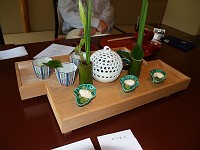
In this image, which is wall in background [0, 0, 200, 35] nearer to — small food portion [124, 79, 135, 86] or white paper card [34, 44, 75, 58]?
white paper card [34, 44, 75, 58]

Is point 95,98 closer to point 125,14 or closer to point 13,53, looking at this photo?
point 13,53

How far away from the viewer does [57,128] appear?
20.2 inches

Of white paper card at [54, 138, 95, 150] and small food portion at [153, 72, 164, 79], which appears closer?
white paper card at [54, 138, 95, 150]

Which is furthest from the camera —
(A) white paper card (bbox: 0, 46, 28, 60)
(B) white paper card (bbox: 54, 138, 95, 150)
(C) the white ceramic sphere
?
(A) white paper card (bbox: 0, 46, 28, 60)

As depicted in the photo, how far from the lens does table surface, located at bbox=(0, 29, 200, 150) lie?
1.58 feet

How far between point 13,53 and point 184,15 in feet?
10.3

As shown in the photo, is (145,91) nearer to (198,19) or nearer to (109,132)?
(109,132)

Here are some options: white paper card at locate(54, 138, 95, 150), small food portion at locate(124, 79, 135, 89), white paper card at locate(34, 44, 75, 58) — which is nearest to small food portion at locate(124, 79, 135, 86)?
small food portion at locate(124, 79, 135, 89)

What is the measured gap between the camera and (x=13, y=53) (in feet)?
2.84

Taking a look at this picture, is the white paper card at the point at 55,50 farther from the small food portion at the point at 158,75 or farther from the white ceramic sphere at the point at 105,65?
the small food portion at the point at 158,75

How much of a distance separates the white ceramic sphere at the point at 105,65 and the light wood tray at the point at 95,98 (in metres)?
0.04

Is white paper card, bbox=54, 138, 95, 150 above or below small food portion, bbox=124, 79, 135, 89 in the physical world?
below

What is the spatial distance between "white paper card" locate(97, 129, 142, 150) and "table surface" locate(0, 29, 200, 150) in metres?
0.02

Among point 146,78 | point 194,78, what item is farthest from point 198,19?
point 146,78
